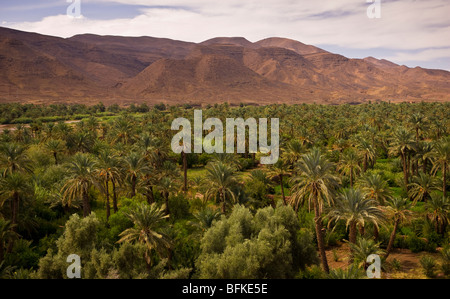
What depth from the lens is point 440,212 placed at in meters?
31.5

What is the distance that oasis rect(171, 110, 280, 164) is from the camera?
5172cm

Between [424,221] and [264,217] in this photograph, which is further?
[424,221]

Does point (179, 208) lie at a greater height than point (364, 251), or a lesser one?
lesser

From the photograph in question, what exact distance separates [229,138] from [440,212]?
153 feet

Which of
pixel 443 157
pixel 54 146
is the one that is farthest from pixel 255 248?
pixel 54 146

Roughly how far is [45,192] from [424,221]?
45.2m

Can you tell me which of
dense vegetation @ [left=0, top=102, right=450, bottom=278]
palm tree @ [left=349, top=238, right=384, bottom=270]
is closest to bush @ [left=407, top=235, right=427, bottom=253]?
dense vegetation @ [left=0, top=102, right=450, bottom=278]

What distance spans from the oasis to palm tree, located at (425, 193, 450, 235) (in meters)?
19.6

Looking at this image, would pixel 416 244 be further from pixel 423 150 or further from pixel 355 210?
pixel 423 150

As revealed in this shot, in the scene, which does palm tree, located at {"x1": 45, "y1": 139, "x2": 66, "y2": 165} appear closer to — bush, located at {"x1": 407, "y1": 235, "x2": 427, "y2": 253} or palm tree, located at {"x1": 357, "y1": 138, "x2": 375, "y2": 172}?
palm tree, located at {"x1": 357, "y1": 138, "x2": 375, "y2": 172}

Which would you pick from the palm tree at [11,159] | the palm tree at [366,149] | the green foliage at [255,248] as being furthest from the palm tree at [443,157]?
the palm tree at [11,159]

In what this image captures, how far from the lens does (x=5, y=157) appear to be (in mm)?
32938

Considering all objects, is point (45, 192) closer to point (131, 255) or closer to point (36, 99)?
point (131, 255)
